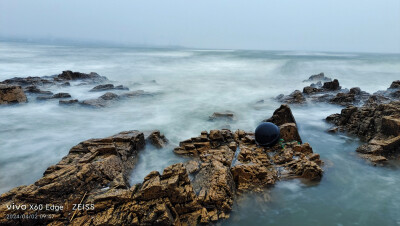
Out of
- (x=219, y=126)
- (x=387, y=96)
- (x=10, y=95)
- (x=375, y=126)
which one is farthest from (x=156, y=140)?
(x=387, y=96)

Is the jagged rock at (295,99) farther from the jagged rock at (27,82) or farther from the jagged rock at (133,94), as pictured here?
the jagged rock at (27,82)

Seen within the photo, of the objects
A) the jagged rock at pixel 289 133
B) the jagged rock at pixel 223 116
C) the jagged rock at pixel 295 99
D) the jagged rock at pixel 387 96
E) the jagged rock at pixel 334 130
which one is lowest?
the jagged rock at pixel 223 116

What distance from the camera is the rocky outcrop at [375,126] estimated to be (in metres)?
10.1

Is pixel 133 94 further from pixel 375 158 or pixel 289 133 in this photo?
pixel 375 158

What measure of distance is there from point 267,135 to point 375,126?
5556mm

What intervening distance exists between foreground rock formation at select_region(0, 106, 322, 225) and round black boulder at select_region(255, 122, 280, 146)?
49 cm

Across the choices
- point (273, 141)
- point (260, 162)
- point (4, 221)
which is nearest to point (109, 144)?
point (4, 221)

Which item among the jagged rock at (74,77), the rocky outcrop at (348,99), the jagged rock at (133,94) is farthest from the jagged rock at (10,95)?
the rocky outcrop at (348,99)

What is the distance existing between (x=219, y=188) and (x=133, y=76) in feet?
98.2

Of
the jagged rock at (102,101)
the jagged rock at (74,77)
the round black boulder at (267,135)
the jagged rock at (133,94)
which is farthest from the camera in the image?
the jagged rock at (74,77)

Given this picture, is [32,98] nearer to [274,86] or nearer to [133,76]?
[133,76]

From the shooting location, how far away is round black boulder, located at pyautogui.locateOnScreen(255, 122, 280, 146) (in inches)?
410

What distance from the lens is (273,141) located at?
1047 centimetres

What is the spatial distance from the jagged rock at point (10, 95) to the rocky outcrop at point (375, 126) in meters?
21.3
